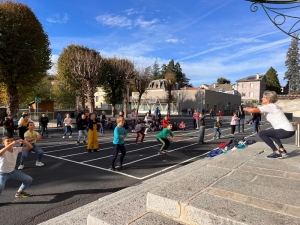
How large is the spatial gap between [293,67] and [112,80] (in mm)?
68611

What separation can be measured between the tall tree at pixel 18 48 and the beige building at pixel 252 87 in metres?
68.0

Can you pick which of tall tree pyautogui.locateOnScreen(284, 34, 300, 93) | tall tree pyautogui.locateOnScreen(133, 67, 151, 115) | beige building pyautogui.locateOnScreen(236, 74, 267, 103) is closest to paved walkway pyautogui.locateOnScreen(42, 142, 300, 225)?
tall tree pyautogui.locateOnScreen(133, 67, 151, 115)

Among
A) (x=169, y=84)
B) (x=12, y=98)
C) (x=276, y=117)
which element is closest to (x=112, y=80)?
(x=169, y=84)

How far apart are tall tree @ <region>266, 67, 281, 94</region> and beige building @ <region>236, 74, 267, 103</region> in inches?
130

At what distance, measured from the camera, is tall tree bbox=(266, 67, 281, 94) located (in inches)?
3083

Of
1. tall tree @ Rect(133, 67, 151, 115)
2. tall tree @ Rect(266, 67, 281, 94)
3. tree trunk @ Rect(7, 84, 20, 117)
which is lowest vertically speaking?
tree trunk @ Rect(7, 84, 20, 117)

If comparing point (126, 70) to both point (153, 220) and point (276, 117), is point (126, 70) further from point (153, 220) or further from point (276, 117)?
point (153, 220)

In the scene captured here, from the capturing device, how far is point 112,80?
3309 cm

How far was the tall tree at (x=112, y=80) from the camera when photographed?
3109 centimetres

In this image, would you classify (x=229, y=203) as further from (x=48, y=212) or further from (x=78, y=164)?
(x=78, y=164)

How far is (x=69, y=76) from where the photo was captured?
95.5ft

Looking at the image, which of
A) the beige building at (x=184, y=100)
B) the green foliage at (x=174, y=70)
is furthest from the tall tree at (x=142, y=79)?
the green foliage at (x=174, y=70)

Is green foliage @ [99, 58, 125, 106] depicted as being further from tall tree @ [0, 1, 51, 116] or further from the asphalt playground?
the asphalt playground

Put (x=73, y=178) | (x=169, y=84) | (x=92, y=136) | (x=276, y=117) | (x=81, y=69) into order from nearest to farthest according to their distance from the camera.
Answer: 1. (x=276, y=117)
2. (x=73, y=178)
3. (x=92, y=136)
4. (x=81, y=69)
5. (x=169, y=84)
